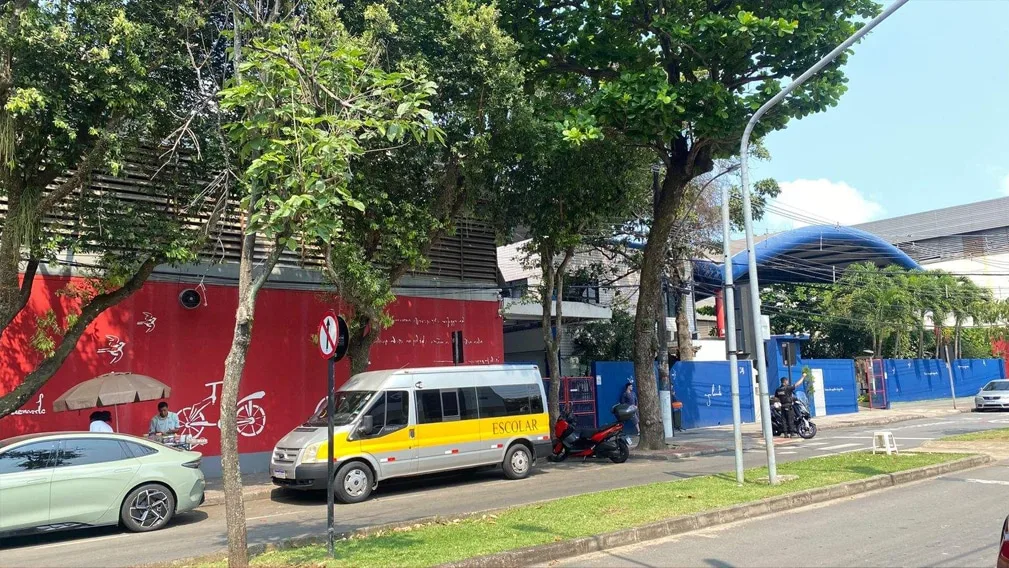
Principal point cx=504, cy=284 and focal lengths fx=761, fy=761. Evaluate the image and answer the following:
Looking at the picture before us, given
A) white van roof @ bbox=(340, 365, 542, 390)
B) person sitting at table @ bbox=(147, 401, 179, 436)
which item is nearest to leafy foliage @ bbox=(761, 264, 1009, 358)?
white van roof @ bbox=(340, 365, 542, 390)

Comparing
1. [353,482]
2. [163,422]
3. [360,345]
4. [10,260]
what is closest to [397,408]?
[353,482]

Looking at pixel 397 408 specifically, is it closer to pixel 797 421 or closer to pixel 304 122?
pixel 304 122

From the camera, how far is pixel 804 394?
29.7 meters

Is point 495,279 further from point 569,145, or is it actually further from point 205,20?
point 205,20

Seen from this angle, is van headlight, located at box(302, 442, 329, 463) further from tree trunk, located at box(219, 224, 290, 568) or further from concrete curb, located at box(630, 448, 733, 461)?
concrete curb, located at box(630, 448, 733, 461)

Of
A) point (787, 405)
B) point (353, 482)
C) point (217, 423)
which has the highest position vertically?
point (217, 423)

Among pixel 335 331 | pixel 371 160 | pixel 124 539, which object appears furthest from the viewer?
pixel 371 160

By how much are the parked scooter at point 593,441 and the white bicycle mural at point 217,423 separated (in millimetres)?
6544

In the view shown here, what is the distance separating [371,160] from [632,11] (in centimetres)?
583

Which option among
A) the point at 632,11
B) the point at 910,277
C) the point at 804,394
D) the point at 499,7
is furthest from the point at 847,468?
the point at 910,277

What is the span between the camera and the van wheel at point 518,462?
14.7m

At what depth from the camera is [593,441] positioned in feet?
54.8

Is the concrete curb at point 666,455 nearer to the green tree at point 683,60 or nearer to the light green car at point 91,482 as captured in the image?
the green tree at point 683,60

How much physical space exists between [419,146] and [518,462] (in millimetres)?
6388
